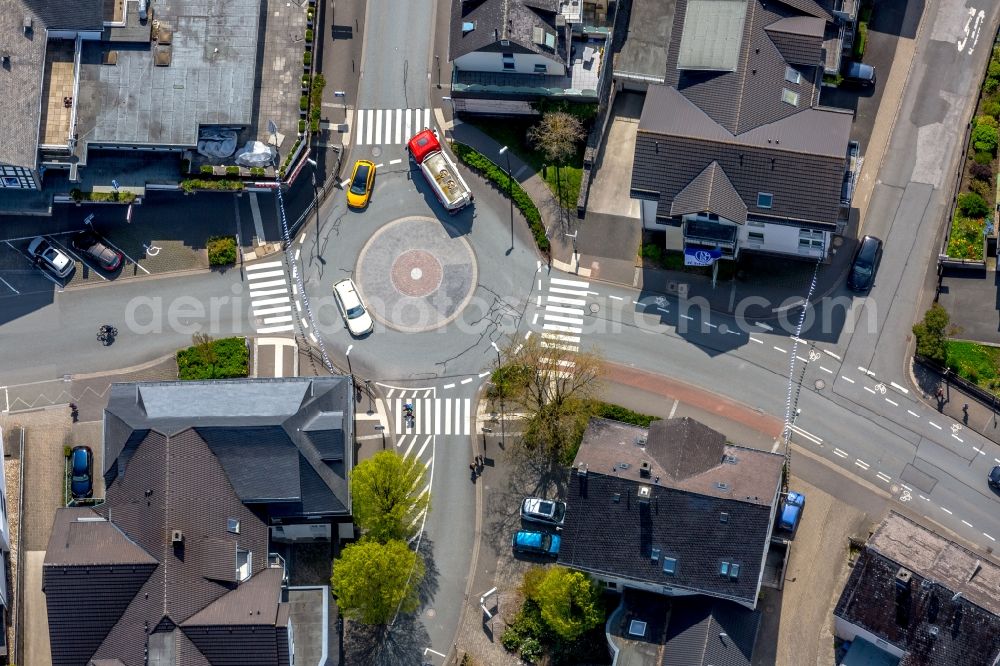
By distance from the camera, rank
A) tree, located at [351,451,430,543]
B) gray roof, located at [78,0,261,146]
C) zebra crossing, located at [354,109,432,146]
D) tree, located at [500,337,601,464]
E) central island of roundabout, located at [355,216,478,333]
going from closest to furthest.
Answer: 1. tree, located at [351,451,430,543]
2. tree, located at [500,337,601,464]
3. gray roof, located at [78,0,261,146]
4. central island of roundabout, located at [355,216,478,333]
5. zebra crossing, located at [354,109,432,146]

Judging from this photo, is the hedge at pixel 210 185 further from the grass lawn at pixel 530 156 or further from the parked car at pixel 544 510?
the parked car at pixel 544 510

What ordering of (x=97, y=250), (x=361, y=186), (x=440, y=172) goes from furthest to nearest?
1. (x=361, y=186)
2. (x=440, y=172)
3. (x=97, y=250)

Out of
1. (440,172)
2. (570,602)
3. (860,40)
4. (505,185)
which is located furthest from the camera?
(505,185)

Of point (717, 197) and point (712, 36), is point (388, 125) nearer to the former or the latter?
point (712, 36)

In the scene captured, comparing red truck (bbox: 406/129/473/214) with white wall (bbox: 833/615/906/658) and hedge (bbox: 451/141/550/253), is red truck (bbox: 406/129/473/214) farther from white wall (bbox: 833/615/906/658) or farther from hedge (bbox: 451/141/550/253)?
white wall (bbox: 833/615/906/658)

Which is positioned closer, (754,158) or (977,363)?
(754,158)

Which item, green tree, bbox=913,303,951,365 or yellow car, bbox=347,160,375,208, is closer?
green tree, bbox=913,303,951,365

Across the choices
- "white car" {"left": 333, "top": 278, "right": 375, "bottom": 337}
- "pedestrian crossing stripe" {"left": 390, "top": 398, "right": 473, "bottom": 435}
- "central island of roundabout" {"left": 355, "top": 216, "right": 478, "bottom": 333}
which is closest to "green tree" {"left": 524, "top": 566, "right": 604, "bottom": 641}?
"pedestrian crossing stripe" {"left": 390, "top": 398, "right": 473, "bottom": 435}

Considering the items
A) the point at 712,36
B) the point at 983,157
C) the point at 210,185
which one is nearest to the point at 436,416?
the point at 210,185

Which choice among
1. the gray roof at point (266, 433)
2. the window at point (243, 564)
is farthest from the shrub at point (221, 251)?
the window at point (243, 564)
